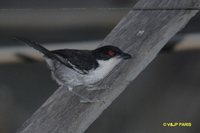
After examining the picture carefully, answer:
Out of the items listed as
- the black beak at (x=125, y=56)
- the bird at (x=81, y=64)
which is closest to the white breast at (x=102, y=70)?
the bird at (x=81, y=64)

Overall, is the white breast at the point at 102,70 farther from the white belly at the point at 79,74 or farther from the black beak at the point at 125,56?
the black beak at the point at 125,56

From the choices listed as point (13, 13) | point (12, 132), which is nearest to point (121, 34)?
point (13, 13)

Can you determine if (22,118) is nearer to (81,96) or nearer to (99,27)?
(99,27)

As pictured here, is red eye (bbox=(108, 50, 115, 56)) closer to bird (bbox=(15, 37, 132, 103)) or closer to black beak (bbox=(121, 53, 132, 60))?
bird (bbox=(15, 37, 132, 103))

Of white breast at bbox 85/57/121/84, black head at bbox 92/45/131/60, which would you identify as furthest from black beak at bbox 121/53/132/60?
white breast at bbox 85/57/121/84

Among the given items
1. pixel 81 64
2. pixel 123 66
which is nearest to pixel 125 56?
pixel 123 66

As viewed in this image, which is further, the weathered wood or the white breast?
the white breast

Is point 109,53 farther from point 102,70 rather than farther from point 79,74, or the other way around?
point 79,74
